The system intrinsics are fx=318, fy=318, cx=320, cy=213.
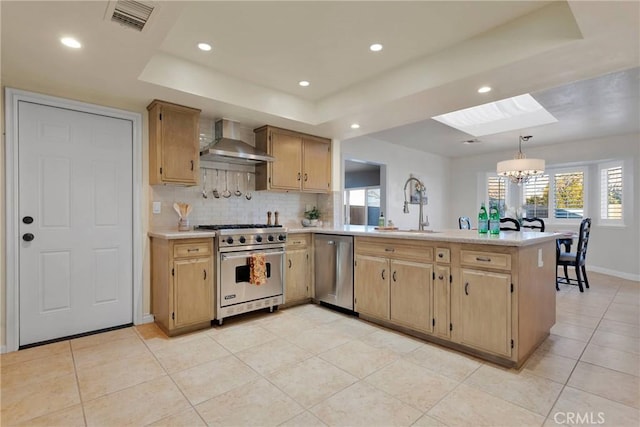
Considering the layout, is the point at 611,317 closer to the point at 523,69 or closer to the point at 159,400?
the point at 523,69

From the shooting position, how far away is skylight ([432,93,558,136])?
15.7ft

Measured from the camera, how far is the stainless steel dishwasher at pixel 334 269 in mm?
3531

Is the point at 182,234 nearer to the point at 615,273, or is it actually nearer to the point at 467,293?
the point at 467,293

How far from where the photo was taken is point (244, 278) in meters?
3.37

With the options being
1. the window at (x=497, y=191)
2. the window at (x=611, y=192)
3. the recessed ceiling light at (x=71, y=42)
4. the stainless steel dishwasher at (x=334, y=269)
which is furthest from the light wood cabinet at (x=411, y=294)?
the window at (x=497, y=191)

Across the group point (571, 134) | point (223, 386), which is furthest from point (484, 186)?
point (223, 386)

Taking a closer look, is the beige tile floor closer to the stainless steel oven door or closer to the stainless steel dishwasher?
the stainless steel oven door

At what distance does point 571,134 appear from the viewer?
5547 millimetres

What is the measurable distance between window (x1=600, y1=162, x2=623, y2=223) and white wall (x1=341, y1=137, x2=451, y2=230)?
2907 mm

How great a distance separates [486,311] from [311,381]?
1399 mm

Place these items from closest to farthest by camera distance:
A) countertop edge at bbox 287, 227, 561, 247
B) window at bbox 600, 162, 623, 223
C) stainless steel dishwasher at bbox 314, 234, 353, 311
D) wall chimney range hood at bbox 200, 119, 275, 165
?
countertop edge at bbox 287, 227, 561, 247 → wall chimney range hood at bbox 200, 119, 275, 165 → stainless steel dishwasher at bbox 314, 234, 353, 311 → window at bbox 600, 162, 623, 223

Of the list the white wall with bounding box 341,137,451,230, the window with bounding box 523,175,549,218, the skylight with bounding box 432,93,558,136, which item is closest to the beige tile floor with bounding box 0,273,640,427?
the skylight with bounding box 432,93,558,136

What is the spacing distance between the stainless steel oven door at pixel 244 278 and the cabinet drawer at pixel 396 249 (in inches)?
37.9

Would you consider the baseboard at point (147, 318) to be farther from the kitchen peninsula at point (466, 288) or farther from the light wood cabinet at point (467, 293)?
the light wood cabinet at point (467, 293)
